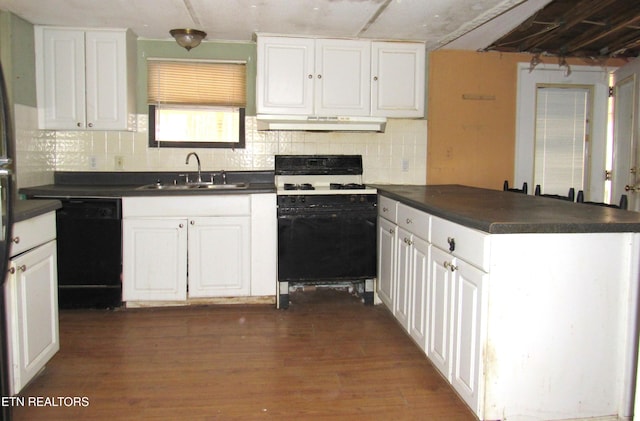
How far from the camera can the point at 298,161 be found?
4.28 metres

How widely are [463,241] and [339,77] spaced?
7.52ft

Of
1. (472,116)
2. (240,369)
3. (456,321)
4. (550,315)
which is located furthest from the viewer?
(472,116)

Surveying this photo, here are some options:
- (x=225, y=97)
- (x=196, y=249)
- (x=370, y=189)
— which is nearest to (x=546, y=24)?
(x=370, y=189)

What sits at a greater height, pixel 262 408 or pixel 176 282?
pixel 176 282

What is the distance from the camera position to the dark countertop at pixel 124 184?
3.62 metres

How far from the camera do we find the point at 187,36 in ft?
12.6

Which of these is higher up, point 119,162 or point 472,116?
point 472,116

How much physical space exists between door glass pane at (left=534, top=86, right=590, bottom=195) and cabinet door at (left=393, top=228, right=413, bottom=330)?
84.6 inches

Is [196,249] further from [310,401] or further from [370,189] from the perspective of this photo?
[310,401]

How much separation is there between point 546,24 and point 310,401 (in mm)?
3199

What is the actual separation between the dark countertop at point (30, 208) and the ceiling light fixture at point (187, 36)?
71.1 inches

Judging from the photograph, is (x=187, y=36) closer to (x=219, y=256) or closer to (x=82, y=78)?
(x=82, y=78)

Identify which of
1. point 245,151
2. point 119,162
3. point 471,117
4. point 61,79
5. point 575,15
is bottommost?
point 119,162

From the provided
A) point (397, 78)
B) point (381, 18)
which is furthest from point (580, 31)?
point (381, 18)
